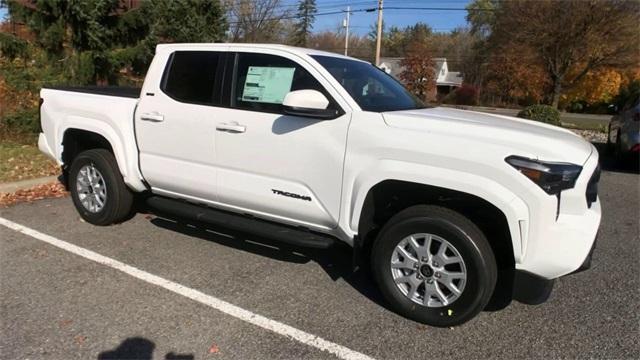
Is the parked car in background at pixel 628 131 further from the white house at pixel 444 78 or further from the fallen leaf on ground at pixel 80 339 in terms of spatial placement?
the white house at pixel 444 78

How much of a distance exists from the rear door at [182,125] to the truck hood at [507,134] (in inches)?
63.4

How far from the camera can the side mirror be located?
11.4 feet

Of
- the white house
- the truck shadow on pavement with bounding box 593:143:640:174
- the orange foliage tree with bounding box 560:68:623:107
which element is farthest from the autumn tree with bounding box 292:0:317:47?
the truck shadow on pavement with bounding box 593:143:640:174

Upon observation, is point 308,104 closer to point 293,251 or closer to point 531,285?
point 293,251

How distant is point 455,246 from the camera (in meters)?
3.23

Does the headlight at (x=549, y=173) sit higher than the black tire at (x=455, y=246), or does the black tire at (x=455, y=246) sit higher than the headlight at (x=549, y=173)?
the headlight at (x=549, y=173)

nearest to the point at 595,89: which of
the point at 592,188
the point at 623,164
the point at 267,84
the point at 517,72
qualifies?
the point at 517,72

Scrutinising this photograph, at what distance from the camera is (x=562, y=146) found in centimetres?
312

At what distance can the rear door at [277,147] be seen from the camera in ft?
12.1

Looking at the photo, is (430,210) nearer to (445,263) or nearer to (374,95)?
(445,263)

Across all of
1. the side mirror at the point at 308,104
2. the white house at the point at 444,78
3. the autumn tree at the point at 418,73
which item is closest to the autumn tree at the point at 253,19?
the autumn tree at the point at 418,73

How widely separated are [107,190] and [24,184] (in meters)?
2.38

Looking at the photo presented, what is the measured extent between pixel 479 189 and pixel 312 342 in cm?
141

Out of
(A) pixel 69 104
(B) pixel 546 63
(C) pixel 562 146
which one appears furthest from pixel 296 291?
(B) pixel 546 63
